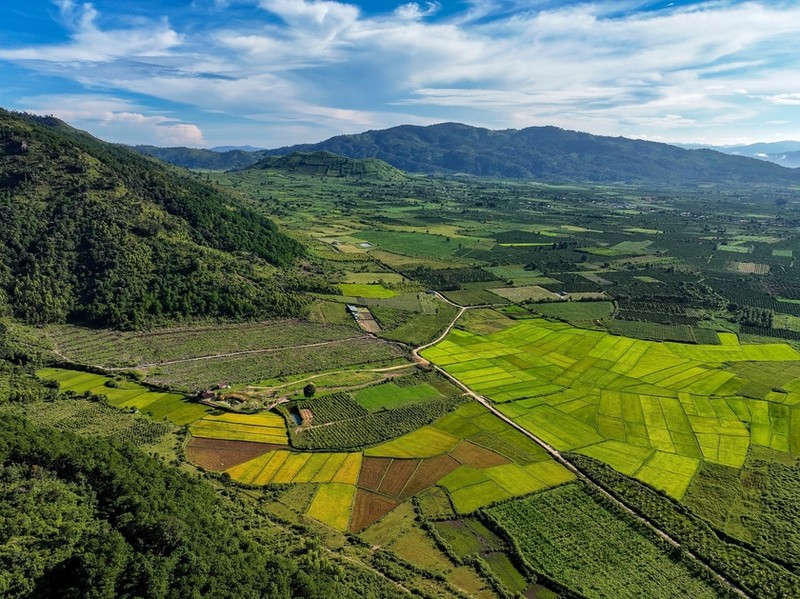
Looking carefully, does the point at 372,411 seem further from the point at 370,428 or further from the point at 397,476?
the point at 397,476

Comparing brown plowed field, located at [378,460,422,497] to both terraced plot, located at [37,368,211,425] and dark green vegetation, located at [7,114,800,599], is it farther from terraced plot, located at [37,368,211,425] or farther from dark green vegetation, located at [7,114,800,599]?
terraced plot, located at [37,368,211,425]

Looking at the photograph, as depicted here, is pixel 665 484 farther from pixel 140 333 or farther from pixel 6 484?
pixel 140 333

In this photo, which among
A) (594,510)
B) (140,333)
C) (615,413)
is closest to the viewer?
(594,510)

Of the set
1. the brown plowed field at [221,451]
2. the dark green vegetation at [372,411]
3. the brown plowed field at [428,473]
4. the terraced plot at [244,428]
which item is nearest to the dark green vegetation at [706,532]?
the brown plowed field at [428,473]

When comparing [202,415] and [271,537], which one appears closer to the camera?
[271,537]

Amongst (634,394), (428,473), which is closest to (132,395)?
(428,473)

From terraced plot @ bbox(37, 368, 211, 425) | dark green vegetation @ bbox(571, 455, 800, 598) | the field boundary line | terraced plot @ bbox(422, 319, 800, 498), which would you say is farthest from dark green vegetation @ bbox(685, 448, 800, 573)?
terraced plot @ bbox(37, 368, 211, 425)

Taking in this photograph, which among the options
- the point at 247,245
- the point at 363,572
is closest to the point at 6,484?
the point at 363,572
